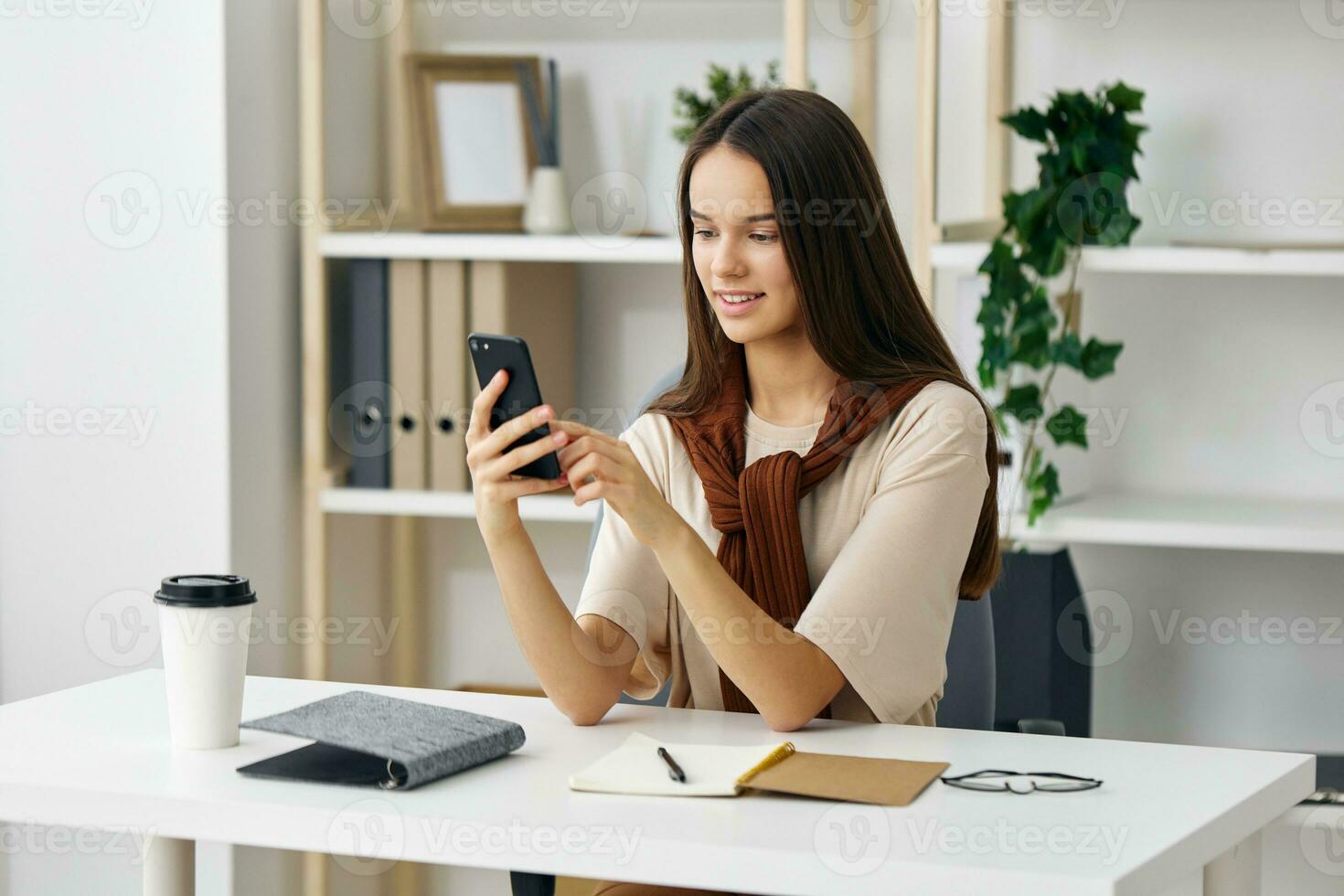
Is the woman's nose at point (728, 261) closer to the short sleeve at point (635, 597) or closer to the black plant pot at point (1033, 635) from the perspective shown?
the short sleeve at point (635, 597)

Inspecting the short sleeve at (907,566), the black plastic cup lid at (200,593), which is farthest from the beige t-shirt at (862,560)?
Result: the black plastic cup lid at (200,593)

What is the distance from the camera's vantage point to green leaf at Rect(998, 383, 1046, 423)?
2.24 meters

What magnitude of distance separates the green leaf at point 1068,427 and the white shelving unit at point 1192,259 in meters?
0.22

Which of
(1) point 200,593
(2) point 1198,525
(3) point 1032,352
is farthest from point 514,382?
(2) point 1198,525

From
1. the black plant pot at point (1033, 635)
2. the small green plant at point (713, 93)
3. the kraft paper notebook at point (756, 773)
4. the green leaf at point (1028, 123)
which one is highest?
the small green plant at point (713, 93)

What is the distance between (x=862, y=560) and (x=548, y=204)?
1.29 m

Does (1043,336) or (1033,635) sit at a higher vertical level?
(1043,336)

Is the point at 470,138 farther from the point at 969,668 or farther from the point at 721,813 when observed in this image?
the point at 721,813

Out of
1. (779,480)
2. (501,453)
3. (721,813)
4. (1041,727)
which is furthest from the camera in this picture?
(1041,727)

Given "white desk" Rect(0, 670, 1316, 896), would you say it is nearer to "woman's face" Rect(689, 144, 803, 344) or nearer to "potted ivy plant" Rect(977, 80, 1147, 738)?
"woman's face" Rect(689, 144, 803, 344)

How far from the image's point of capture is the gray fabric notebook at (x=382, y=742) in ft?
3.71

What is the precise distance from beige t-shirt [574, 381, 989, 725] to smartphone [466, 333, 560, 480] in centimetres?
22

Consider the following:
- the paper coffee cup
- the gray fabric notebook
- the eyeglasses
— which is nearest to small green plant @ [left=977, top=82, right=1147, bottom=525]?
the eyeglasses

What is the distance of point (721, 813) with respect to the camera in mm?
1063
